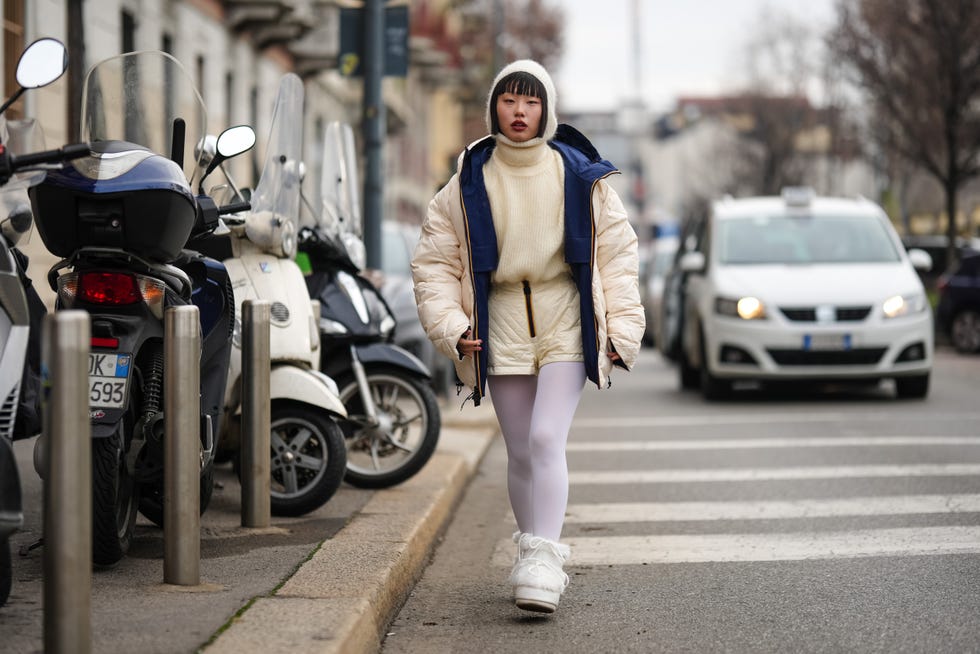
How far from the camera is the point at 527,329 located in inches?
220

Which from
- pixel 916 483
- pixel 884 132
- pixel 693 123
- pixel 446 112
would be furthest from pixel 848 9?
pixel 693 123

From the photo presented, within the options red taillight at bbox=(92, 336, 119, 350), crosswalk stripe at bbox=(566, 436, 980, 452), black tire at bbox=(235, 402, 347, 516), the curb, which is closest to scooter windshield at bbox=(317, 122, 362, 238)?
the curb

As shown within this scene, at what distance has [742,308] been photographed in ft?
45.9

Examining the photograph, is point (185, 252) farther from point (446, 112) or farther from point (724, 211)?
point (446, 112)

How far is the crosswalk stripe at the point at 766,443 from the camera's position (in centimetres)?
1083

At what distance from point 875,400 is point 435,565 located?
8.32 metres

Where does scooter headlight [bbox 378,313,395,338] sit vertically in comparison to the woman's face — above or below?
below

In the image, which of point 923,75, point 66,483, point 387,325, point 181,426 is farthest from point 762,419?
point 923,75

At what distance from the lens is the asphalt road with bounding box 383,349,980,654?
5258 mm

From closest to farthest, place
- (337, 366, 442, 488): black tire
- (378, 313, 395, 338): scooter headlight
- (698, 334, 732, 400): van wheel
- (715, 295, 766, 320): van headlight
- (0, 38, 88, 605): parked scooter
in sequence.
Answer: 1. (0, 38, 88, 605): parked scooter
2. (337, 366, 442, 488): black tire
3. (378, 313, 395, 338): scooter headlight
4. (715, 295, 766, 320): van headlight
5. (698, 334, 732, 400): van wheel

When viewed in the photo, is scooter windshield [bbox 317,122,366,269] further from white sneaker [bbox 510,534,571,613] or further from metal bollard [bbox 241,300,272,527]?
white sneaker [bbox 510,534,571,613]

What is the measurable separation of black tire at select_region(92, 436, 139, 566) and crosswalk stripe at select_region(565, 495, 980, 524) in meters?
2.64

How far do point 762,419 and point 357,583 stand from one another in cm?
784

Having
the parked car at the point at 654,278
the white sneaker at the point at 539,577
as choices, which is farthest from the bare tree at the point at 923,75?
the white sneaker at the point at 539,577
